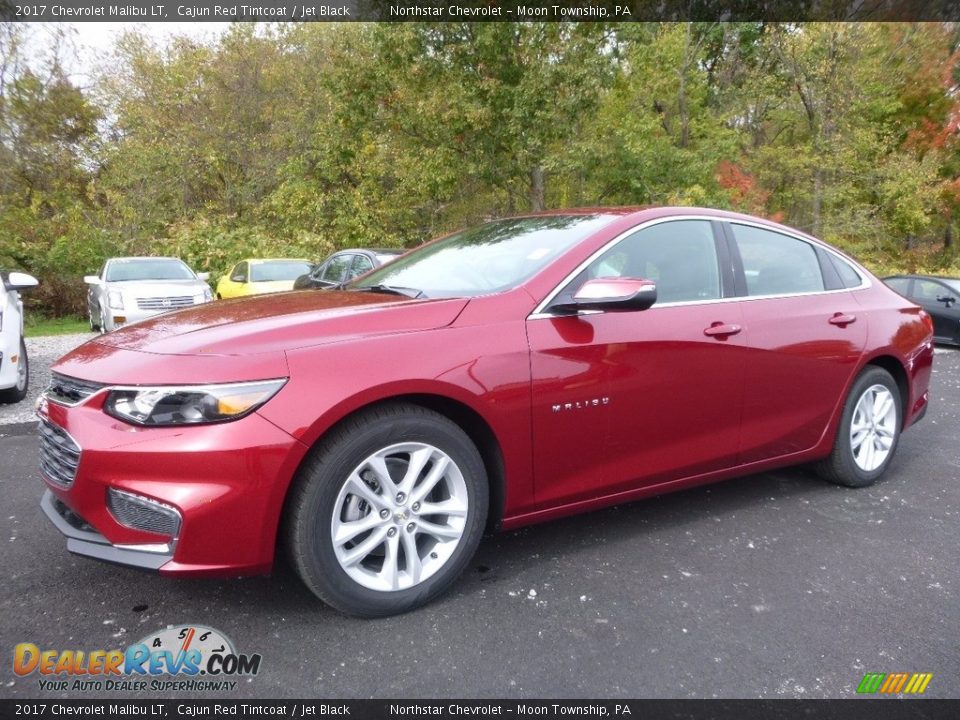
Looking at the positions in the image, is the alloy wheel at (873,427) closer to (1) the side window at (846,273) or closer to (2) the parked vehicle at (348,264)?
(1) the side window at (846,273)

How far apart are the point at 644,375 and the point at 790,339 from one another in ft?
3.37

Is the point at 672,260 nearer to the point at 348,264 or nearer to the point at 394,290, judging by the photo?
the point at 394,290

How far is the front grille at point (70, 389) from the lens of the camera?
2.32 metres

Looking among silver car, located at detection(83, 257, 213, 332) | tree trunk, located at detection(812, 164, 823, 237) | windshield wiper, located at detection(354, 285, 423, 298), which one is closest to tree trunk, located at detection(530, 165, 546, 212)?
tree trunk, located at detection(812, 164, 823, 237)

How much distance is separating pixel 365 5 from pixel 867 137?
1542 cm

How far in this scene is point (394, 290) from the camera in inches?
123

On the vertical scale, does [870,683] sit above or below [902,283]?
below

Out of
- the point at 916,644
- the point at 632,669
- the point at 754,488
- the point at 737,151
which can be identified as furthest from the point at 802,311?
the point at 737,151

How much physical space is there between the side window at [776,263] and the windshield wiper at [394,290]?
65.2 inches

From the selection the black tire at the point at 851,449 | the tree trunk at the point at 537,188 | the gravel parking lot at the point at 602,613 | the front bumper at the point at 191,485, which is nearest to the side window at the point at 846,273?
the black tire at the point at 851,449

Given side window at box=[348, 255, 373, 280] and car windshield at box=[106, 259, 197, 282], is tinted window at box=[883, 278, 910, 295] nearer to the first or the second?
side window at box=[348, 255, 373, 280]

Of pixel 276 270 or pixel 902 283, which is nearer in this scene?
pixel 276 270

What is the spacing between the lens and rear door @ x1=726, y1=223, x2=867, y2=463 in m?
3.37

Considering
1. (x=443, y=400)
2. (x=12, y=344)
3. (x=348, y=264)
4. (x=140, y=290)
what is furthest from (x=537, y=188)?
(x=443, y=400)
